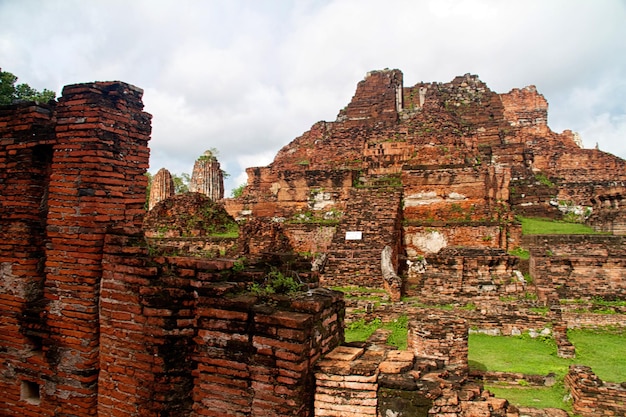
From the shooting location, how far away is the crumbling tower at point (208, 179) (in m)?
37.5

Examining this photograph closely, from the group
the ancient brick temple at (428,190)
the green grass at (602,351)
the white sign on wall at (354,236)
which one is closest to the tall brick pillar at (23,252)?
the green grass at (602,351)

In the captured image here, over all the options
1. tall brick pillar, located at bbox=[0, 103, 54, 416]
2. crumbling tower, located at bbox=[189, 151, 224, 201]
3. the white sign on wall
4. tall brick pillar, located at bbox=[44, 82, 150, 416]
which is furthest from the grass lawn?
crumbling tower, located at bbox=[189, 151, 224, 201]

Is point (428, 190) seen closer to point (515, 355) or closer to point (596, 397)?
point (515, 355)

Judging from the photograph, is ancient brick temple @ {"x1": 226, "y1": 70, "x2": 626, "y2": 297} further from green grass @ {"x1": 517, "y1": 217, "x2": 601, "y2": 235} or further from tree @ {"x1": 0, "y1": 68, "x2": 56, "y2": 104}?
tree @ {"x1": 0, "y1": 68, "x2": 56, "y2": 104}

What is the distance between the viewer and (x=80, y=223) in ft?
14.3

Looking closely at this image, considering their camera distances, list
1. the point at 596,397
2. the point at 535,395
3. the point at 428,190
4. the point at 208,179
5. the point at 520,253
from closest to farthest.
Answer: the point at 596,397 < the point at 535,395 < the point at 520,253 < the point at 428,190 < the point at 208,179

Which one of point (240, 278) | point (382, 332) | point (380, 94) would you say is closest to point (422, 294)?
point (382, 332)

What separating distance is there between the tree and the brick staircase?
11811mm

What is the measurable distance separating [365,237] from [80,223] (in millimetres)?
10994

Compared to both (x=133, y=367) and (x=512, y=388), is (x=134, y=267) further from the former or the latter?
(x=512, y=388)

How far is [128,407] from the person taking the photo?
391 cm

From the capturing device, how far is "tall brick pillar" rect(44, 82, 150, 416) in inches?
168

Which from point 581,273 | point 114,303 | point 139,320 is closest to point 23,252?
point 114,303

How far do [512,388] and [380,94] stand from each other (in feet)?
81.8
